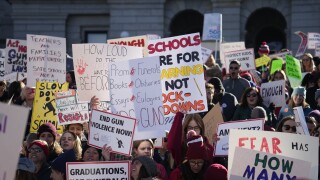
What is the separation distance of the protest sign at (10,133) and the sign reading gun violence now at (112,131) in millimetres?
4588

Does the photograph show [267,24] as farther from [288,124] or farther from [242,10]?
[288,124]

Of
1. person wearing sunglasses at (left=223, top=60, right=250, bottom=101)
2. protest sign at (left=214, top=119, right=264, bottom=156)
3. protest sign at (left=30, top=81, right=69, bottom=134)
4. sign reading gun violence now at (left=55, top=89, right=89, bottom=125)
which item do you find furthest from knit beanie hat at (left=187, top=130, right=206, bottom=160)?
person wearing sunglasses at (left=223, top=60, right=250, bottom=101)

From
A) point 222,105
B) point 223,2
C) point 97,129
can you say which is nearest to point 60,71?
point 222,105

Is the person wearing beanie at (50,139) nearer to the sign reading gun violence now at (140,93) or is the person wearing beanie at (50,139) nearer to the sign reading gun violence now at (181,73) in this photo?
the sign reading gun violence now at (140,93)

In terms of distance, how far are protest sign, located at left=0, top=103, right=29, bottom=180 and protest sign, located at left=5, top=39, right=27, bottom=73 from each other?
12831mm

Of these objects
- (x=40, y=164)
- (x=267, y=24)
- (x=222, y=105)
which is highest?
(x=267, y=24)

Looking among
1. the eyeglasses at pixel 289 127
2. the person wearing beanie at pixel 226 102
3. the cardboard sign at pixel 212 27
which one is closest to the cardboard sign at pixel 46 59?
the person wearing beanie at pixel 226 102

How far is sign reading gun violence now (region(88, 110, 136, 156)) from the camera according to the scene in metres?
12.3

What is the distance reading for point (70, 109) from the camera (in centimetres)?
1508

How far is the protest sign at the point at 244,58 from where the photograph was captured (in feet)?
69.3

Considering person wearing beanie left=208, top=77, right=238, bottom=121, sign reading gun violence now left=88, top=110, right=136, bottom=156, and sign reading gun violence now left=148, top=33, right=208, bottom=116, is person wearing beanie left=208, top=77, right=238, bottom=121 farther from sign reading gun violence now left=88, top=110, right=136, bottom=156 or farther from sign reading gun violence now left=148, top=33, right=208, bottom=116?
sign reading gun violence now left=88, top=110, right=136, bottom=156

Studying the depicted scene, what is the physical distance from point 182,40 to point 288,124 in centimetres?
200

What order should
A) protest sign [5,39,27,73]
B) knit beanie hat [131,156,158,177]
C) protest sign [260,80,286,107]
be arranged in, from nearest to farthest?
knit beanie hat [131,156,158,177] → protest sign [260,80,286,107] → protest sign [5,39,27,73]

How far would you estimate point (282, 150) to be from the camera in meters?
10.0
